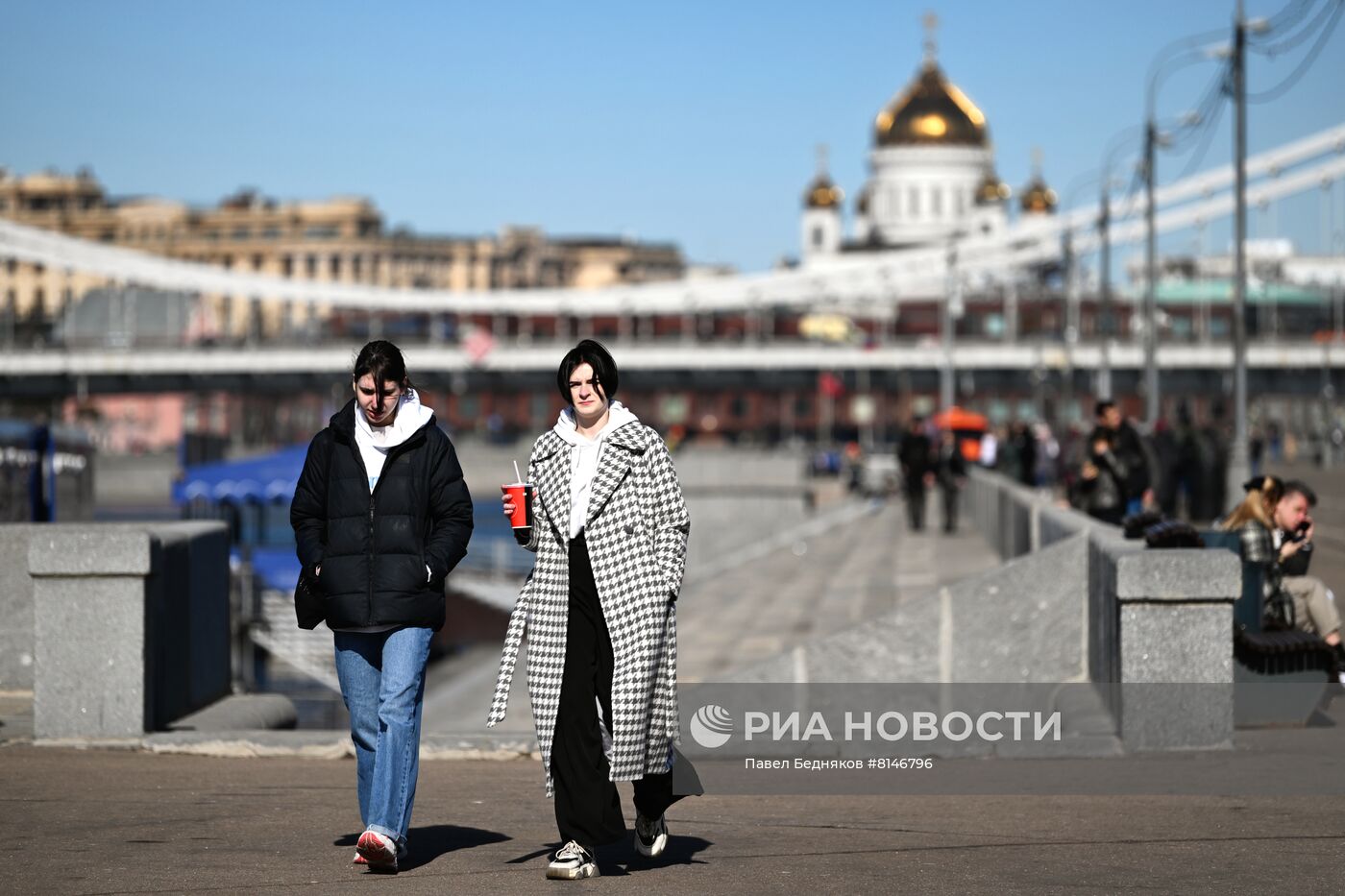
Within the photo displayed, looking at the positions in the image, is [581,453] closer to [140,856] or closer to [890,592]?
[140,856]

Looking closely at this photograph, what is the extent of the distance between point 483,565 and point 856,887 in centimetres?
4126

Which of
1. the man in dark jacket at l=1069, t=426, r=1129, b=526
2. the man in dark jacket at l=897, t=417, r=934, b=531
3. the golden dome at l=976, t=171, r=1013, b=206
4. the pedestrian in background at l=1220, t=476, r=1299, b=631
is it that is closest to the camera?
the pedestrian in background at l=1220, t=476, r=1299, b=631

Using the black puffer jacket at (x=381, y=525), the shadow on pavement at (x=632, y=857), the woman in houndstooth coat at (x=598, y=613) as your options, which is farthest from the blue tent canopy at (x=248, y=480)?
the woman in houndstooth coat at (x=598, y=613)

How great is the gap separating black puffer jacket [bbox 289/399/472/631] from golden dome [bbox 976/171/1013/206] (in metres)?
150

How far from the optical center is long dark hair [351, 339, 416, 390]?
728 cm

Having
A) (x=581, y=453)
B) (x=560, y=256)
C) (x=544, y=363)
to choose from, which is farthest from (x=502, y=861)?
(x=560, y=256)

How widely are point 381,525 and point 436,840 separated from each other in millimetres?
1149

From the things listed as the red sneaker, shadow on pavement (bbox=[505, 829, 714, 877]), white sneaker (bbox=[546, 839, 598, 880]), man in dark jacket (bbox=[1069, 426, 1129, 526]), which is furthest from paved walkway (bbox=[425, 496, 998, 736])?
the red sneaker

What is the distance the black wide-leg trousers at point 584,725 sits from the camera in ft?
23.1

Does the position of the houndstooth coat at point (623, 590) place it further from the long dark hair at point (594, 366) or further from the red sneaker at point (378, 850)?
the red sneaker at point (378, 850)

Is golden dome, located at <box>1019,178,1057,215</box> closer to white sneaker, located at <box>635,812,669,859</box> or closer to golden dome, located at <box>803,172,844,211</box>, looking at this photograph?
golden dome, located at <box>803,172,844,211</box>

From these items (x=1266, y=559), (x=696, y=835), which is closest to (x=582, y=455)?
(x=696, y=835)

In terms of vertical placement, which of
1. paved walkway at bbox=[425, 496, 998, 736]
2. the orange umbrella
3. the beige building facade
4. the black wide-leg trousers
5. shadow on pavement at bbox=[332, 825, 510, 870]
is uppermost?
the beige building facade

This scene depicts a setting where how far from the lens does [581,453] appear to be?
7.26 m
